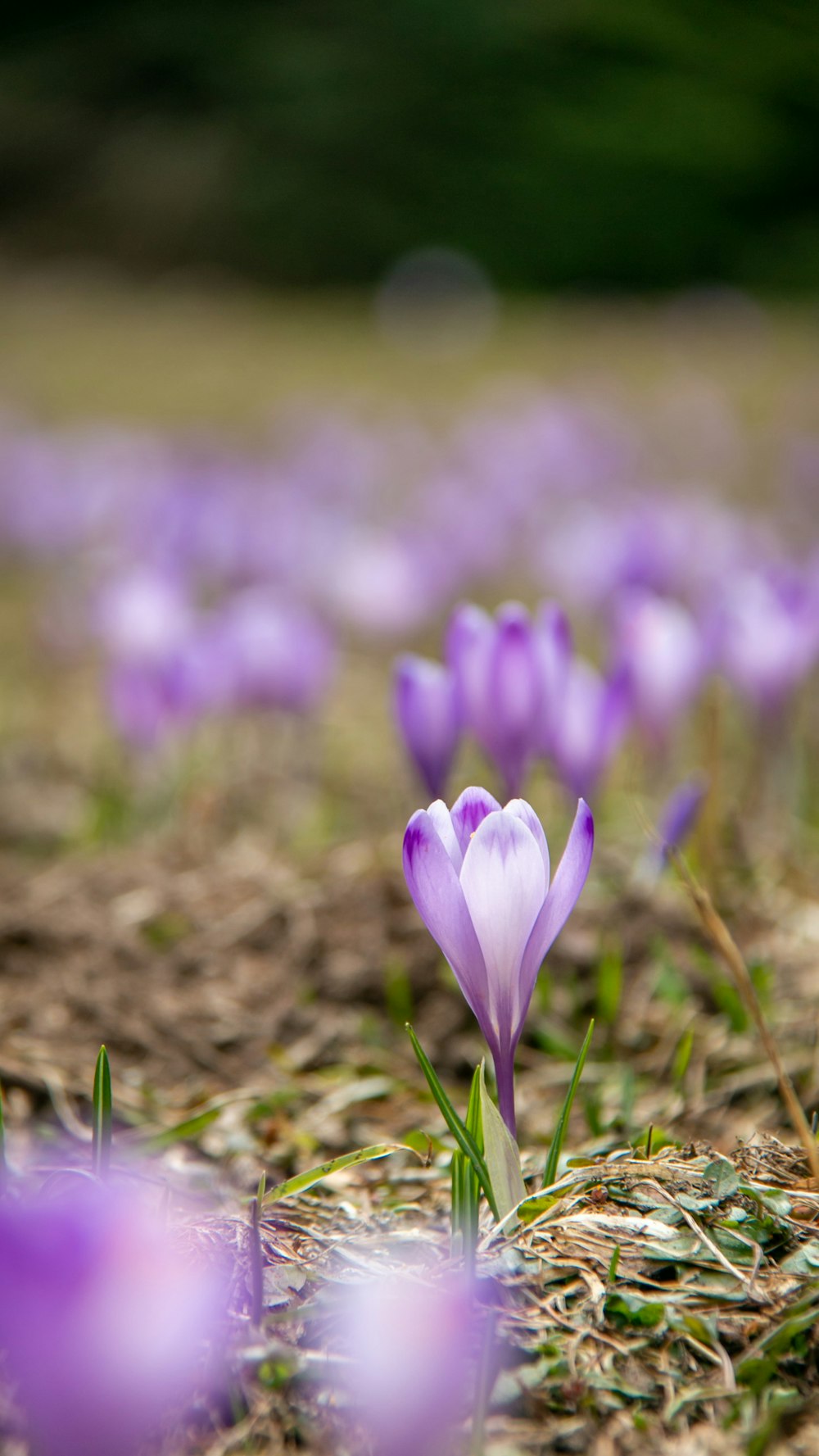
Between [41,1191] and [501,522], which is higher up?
[501,522]

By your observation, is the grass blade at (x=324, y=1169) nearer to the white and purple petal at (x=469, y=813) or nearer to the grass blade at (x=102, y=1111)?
the grass blade at (x=102, y=1111)

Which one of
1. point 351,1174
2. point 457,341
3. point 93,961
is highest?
point 457,341

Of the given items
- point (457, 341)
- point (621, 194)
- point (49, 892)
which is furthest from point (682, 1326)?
point (621, 194)

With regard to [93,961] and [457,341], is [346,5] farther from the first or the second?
[93,961]

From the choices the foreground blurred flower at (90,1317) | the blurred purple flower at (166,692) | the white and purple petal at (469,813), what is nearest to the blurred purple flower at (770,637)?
the blurred purple flower at (166,692)

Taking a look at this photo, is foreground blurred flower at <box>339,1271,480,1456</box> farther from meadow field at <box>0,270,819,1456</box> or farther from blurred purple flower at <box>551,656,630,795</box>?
blurred purple flower at <box>551,656,630,795</box>

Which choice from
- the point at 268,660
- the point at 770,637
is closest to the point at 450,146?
the point at 268,660
